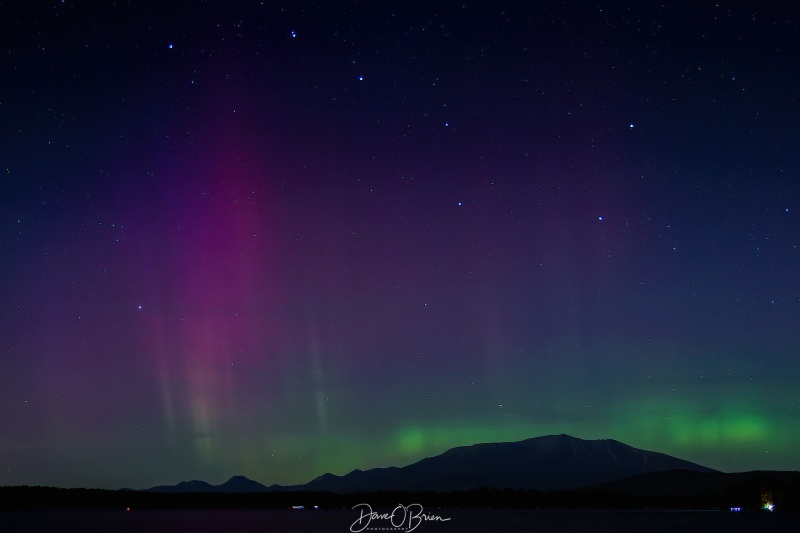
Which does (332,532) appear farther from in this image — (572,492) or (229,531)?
(572,492)

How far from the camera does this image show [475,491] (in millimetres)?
188750

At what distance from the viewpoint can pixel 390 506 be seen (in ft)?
560

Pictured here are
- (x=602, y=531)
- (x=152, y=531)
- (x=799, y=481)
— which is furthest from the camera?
(x=799, y=481)

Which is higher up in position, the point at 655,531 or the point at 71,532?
the point at 71,532

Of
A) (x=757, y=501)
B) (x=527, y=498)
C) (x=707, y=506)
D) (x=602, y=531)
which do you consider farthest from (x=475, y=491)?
(x=602, y=531)

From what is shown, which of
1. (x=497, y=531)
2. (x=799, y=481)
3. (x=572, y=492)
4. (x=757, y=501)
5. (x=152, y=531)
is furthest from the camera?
(x=572, y=492)

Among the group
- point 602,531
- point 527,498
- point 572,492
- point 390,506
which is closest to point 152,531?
point 602,531

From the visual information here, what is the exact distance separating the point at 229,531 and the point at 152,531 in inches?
506

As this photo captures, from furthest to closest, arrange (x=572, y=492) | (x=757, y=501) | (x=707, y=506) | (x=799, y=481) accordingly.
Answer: (x=572, y=492) → (x=707, y=506) → (x=757, y=501) → (x=799, y=481)

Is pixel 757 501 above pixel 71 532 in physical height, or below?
below

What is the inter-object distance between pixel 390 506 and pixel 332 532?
92.6 meters

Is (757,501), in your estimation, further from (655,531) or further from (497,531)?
(497,531)

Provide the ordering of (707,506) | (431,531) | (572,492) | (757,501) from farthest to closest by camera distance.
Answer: (572,492)
(707,506)
(757,501)
(431,531)

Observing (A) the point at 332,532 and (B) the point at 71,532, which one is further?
(B) the point at 71,532
